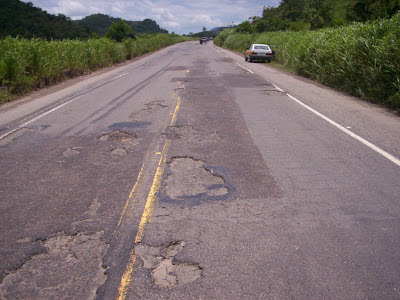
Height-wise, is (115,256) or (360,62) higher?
(360,62)

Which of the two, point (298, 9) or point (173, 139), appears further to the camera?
point (298, 9)

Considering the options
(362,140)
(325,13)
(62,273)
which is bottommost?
(62,273)

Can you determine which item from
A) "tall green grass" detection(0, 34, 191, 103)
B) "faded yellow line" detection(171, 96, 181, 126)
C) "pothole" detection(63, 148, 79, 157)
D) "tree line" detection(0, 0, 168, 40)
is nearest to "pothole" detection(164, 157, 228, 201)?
"pothole" detection(63, 148, 79, 157)

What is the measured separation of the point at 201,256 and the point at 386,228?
204cm

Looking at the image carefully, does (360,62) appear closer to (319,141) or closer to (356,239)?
(319,141)

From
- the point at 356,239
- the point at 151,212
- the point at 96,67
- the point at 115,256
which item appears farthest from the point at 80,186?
the point at 96,67

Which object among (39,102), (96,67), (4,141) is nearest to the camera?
(4,141)

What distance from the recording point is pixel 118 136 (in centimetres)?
698

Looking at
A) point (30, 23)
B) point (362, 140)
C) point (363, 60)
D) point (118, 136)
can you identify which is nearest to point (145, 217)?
point (118, 136)

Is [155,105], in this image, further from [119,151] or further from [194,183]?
[194,183]

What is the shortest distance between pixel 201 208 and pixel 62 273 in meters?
1.68

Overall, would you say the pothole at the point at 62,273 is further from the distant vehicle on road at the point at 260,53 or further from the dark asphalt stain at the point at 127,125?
the distant vehicle on road at the point at 260,53

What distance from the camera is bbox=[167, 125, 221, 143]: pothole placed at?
6.63 meters

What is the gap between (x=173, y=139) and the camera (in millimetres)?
6664
